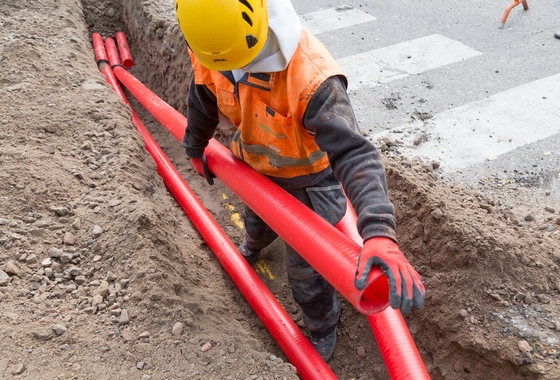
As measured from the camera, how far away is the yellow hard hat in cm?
201

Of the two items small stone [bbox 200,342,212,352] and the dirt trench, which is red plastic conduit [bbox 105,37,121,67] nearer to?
the dirt trench

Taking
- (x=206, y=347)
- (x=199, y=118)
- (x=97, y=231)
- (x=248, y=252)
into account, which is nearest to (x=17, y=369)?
(x=206, y=347)

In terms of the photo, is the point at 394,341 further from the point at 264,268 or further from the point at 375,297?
the point at 264,268

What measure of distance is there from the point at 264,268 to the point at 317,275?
1.09 meters

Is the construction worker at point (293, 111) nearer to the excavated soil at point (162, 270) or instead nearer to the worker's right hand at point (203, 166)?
the worker's right hand at point (203, 166)

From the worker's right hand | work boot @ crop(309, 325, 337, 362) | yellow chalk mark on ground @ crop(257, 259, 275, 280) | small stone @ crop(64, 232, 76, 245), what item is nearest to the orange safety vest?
the worker's right hand

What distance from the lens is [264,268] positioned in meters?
4.03

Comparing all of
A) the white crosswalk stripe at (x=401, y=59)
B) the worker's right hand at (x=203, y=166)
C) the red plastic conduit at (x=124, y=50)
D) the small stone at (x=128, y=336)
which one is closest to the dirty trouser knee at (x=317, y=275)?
the worker's right hand at (x=203, y=166)

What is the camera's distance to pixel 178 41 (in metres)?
5.27

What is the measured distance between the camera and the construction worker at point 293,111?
6.38 ft

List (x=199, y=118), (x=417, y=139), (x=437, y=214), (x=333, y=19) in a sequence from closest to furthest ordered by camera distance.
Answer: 1. (x=199, y=118)
2. (x=437, y=214)
3. (x=417, y=139)
4. (x=333, y=19)

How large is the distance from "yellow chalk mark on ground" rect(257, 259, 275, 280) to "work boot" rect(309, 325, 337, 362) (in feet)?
2.41

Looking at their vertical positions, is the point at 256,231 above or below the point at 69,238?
below

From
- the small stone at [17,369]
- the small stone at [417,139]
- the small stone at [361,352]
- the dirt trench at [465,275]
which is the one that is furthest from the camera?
the small stone at [417,139]
